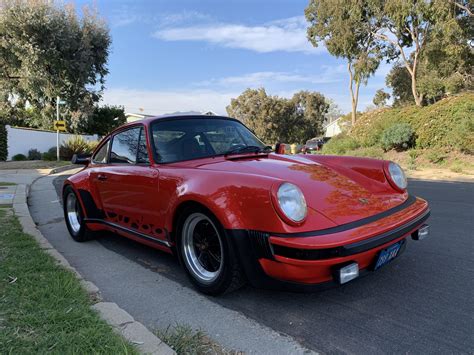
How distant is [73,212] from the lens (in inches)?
Answer: 214

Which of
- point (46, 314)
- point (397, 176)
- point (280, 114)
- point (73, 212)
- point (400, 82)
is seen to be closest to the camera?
point (46, 314)

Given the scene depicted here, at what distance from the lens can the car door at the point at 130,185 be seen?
3.68m

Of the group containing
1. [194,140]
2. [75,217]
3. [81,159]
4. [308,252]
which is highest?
[194,140]

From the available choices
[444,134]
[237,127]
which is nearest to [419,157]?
[444,134]

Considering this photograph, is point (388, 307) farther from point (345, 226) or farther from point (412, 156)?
point (412, 156)

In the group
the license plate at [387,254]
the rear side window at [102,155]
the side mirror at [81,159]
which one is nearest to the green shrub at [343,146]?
the side mirror at [81,159]

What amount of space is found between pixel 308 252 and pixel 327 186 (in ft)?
2.31

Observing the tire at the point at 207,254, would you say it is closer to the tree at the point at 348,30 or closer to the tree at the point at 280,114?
the tree at the point at 348,30

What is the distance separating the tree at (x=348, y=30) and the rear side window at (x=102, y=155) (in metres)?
22.5

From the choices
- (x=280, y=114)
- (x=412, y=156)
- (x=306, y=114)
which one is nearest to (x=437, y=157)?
(x=412, y=156)

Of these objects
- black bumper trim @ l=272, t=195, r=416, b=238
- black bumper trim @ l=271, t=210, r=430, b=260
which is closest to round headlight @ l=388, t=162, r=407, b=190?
black bumper trim @ l=272, t=195, r=416, b=238

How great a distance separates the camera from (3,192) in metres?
9.30

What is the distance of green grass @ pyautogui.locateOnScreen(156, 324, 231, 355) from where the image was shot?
2387mm

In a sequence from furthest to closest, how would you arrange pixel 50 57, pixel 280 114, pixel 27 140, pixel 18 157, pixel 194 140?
pixel 280 114
pixel 50 57
pixel 27 140
pixel 18 157
pixel 194 140
